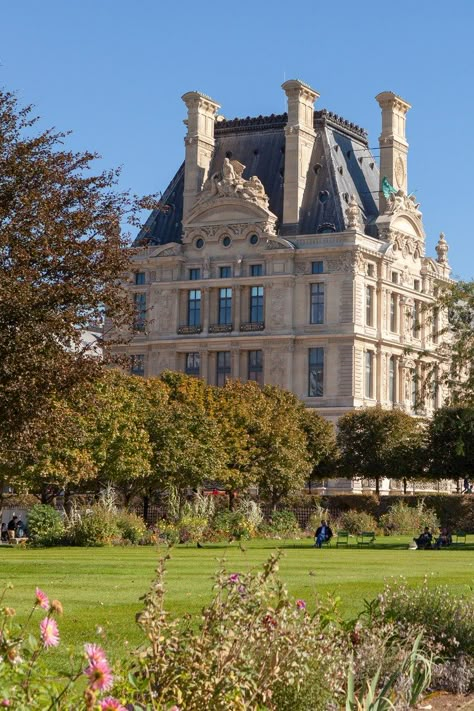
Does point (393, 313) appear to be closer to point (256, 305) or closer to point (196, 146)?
point (256, 305)

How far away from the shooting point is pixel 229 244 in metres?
114

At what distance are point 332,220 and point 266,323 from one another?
10121 millimetres

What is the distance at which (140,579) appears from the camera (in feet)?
84.2

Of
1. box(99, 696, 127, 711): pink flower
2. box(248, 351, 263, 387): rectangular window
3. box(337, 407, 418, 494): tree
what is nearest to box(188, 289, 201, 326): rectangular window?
box(248, 351, 263, 387): rectangular window

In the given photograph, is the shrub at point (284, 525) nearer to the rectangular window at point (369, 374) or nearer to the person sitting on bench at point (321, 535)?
the person sitting on bench at point (321, 535)

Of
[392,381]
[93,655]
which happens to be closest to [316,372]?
[392,381]

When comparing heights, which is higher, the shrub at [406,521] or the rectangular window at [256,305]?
the rectangular window at [256,305]

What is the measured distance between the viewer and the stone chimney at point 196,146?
384 ft

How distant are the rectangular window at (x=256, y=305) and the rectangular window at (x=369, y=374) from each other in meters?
9.60

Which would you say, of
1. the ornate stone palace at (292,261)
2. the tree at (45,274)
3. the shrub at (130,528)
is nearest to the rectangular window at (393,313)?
the ornate stone palace at (292,261)

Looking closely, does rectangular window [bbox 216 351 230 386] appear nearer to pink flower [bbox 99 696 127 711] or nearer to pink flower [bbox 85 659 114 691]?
pink flower [bbox 99 696 127 711]

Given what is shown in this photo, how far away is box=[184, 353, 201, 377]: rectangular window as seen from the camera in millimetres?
114688

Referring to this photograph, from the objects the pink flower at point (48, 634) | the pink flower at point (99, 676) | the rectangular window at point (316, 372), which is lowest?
the pink flower at point (99, 676)

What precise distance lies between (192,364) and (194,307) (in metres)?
5.20
